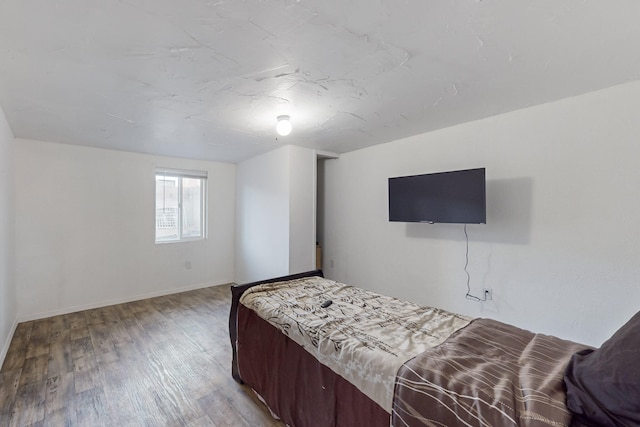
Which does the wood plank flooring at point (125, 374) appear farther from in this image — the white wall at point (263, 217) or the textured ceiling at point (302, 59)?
the textured ceiling at point (302, 59)

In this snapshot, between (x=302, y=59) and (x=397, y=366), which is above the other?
(x=302, y=59)

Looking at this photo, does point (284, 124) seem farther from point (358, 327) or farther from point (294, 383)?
point (294, 383)

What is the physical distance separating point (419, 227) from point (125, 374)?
3.16 metres

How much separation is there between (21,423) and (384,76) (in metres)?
3.21

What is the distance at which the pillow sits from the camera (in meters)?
0.81

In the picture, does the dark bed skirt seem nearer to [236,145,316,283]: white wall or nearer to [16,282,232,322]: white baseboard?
[236,145,316,283]: white wall

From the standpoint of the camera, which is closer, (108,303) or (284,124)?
(284,124)

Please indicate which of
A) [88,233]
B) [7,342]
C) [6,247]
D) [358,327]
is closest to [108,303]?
[88,233]

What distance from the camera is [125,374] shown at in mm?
2238

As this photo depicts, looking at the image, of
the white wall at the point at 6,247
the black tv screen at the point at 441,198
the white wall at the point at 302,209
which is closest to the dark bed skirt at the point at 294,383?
the white wall at the point at 302,209

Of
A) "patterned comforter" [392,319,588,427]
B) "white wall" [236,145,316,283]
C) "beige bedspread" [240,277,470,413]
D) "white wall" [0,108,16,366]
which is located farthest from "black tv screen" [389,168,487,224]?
"white wall" [0,108,16,366]

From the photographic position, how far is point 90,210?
3734 mm

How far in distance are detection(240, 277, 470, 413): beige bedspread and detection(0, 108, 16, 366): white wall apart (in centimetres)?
233

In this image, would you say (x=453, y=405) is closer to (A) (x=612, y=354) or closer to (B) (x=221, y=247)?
(A) (x=612, y=354)
